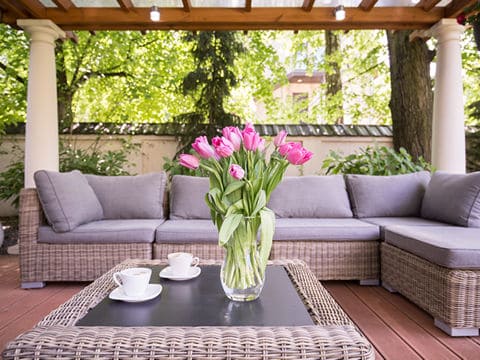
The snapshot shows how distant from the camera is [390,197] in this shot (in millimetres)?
3691

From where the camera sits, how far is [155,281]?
1813 millimetres

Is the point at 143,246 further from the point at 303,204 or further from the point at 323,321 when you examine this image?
the point at 323,321

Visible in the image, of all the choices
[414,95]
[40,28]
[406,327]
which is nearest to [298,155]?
[406,327]

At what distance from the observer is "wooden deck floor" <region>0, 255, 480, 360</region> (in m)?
2.02

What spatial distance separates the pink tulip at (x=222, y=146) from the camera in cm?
133

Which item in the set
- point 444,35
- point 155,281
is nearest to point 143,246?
point 155,281

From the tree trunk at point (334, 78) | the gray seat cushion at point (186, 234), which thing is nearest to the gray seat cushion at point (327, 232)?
the gray seat cushion at point (186, 234)

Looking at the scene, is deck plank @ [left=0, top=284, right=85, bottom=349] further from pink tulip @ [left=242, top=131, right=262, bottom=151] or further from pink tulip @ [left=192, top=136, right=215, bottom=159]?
pink tulip @ [left=242, top=131, right=262, bottom=151]

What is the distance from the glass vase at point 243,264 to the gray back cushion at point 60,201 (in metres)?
2.08

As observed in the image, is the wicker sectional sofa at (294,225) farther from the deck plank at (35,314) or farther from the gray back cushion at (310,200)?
the deck plank at (35,314)

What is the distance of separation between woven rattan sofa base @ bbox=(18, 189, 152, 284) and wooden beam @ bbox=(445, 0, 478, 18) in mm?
4169

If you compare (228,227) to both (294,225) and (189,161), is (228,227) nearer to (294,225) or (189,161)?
(189,161)

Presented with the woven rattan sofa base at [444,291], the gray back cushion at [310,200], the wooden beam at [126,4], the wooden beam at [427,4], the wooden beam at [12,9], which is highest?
the wooden beam at [427,4]

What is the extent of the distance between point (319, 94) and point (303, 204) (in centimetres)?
705
